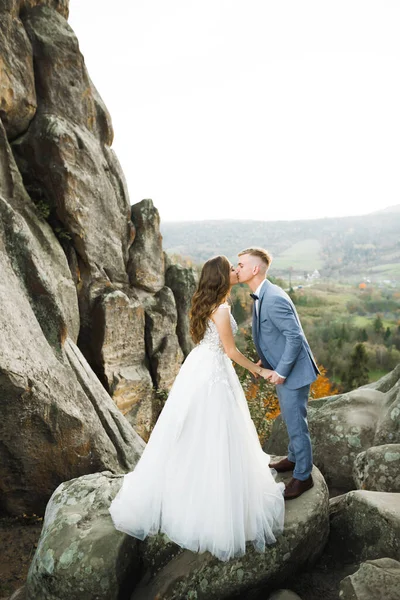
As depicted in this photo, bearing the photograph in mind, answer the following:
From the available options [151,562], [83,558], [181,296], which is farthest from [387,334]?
[83,558]

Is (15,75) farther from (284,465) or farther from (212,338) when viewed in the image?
(284,465)

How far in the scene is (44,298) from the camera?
10.7 m

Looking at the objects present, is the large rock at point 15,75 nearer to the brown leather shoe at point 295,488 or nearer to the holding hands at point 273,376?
the holding hands at point 273,376

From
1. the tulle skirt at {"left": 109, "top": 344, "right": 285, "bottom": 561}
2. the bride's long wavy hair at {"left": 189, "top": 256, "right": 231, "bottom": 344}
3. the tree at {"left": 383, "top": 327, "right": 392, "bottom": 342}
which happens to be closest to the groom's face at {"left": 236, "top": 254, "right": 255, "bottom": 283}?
the bride's long wavy hair at {"left": 189, "top": 256, "right": 231, "bottom": 344}

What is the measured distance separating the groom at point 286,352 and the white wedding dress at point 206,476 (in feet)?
1.39

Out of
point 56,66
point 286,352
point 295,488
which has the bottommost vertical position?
point 295,488

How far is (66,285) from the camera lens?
16188 millimetres

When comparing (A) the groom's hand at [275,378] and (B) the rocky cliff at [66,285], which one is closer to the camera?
(A) the groom's hand at [275,378]

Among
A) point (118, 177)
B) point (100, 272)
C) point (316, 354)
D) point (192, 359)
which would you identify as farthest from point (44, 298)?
point (316, 354)

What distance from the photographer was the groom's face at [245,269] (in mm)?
6023

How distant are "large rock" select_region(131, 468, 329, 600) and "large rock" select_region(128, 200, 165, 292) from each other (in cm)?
1942

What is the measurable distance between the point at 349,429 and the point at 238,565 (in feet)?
16.6

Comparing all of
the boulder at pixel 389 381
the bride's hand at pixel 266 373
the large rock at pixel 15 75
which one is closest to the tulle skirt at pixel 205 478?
the bride's hand at pixel 266 373

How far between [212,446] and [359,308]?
504 ft
